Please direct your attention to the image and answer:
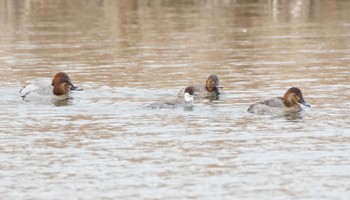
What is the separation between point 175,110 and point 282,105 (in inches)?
68.2

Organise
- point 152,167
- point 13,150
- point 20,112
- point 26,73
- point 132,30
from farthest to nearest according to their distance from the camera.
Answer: point 132,30 < point 26,73 < point 20,112 < point 13,150 < point 152,167

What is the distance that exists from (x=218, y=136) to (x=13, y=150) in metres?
2.85

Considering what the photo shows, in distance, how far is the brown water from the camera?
1318 cm

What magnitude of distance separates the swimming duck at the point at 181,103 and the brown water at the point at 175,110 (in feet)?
0.75

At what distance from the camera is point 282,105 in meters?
18.6

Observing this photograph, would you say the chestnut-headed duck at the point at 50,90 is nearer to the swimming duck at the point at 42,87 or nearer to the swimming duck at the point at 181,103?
the swimming duck at the point at 42,87

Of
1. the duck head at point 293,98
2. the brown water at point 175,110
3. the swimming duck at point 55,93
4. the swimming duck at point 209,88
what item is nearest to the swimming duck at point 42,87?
the swimming duck at point 55,93

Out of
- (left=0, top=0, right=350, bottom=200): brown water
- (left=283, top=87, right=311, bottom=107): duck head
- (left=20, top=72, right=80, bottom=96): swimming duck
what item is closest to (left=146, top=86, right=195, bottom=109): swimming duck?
(left=0, top=0, right=350, bottom=200): brown water

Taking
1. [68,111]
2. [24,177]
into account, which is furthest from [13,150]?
[68,111]

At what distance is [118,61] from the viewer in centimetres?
2611

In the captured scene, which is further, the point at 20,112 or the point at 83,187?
the point at 20,112

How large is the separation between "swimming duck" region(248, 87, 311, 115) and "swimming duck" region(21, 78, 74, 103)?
405 cm

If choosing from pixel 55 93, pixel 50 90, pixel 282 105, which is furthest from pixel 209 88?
pixel 50 90

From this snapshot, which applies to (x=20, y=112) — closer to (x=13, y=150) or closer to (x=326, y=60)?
(x=13, y=150)
